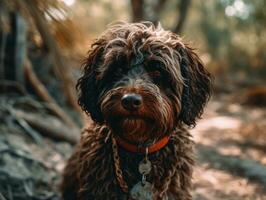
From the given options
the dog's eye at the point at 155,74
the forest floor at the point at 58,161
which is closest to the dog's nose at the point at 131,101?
the dog's eye at the point at 155,74

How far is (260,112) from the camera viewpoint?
14.5m

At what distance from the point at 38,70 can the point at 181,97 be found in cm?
578

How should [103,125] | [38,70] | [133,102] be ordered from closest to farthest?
[133,102], [103,125], [38,70]

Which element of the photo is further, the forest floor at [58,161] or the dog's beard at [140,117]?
the forest floor at [58,161]

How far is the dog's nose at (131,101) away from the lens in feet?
12.5

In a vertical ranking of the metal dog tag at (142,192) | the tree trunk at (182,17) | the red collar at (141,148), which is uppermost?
the tree trunk at (182,17)

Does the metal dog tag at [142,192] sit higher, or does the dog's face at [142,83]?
the dog's face at [142,83]

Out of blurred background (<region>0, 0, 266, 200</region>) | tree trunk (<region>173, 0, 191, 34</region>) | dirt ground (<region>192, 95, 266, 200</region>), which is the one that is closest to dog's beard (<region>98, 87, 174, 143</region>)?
blurred background (<region>0, 0, 266, 200</region>)

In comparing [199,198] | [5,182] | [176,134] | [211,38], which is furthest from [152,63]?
[211,38]

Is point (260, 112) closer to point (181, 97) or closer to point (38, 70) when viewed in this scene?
point (38, 70)

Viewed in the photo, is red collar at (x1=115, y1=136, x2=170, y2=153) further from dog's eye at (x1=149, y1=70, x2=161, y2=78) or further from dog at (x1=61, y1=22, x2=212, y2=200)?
dog's eye at (x1=149, y1=70, x2=161, y2=78)

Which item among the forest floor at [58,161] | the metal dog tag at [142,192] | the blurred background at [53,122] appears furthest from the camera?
the blurred background at [53,122]

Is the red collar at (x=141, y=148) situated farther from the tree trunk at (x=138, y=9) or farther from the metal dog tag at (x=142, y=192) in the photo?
the tree trunk at (x=138, y=9)

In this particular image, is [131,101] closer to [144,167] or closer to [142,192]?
[144,167]
